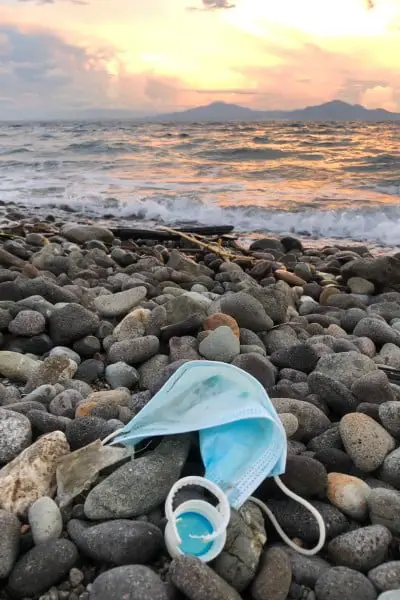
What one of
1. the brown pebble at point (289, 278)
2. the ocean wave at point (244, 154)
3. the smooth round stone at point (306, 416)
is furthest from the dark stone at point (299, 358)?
the ocean wave at point (244, 154)

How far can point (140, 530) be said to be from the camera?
5.96 ft

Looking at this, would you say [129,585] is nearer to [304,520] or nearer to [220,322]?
[304,520]

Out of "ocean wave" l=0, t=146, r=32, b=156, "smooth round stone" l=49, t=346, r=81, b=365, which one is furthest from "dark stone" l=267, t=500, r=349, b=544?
"ocean wave" l=0, t=146, r=32, b=156

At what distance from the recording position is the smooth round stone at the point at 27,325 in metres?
3.63

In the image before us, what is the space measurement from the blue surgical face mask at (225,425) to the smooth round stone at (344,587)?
36cm

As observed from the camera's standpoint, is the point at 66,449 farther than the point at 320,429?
No

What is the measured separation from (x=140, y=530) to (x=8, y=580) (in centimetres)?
41

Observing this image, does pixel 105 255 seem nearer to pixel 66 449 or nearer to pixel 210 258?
pixel 210 258

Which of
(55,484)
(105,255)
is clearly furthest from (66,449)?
(105,255)

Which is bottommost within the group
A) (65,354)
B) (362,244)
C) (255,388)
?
(362,244)

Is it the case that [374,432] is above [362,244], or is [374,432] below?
above

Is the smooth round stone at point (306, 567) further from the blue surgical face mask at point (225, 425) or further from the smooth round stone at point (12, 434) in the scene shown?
the smooth round stone at point (12, 434)

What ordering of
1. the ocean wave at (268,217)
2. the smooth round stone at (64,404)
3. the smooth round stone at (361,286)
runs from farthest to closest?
1. the ocean wave at (268,217)
2. the smooth round stone at (361,286)
3. the smooth round stone at (64,404)

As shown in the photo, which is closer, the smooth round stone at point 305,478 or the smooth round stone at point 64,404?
the smooth round stone at point 305,478
